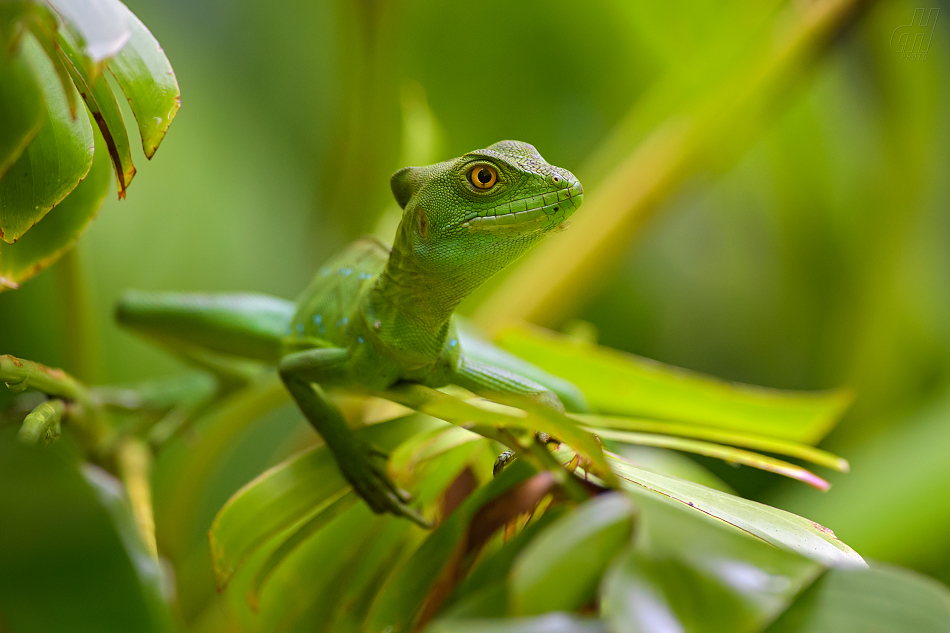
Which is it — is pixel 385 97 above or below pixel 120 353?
above

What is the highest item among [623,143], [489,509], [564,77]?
[564,77]

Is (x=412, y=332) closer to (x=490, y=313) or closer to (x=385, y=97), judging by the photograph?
(x=490, y=313)

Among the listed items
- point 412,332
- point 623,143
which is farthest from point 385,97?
point 412,332

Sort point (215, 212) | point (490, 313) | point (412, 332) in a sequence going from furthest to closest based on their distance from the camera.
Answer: point (215, 212) < point (490, 313) < point (412, 332)

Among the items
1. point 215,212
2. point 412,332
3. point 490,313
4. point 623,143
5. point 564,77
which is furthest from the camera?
point 564,77

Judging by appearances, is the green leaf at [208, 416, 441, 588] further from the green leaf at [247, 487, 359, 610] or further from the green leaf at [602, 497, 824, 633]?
the green leaf at [602, 497, 824, 633]

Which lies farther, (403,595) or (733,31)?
(733,31)
